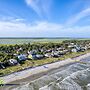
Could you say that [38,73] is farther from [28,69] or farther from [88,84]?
[88,84]

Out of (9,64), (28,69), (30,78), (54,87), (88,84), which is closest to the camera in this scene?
(54,87)

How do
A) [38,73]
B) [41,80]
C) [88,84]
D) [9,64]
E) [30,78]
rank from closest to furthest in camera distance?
[88,84] → [41,80] → [30,78] → [38,73] → [9,64]

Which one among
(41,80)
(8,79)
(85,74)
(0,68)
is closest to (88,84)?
(85,74)

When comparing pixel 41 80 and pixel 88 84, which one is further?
pixel 41 80

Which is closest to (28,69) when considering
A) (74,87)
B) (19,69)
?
(19,69)

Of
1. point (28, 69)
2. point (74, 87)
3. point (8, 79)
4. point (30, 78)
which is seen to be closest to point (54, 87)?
point (74, 87)

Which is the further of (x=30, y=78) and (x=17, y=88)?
(x=30, y=78)

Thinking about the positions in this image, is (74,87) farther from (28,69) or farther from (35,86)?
(28,69)

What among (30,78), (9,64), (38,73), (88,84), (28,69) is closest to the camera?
(88,84)

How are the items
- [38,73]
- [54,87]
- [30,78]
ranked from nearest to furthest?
[54,87]
[30,78]
[38,73]
